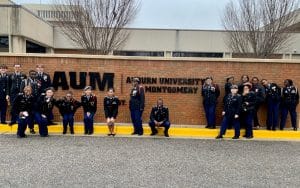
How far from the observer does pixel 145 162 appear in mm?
8164

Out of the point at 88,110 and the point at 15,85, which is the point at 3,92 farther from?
the point at 88,110

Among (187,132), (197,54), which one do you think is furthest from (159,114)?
(197,54)

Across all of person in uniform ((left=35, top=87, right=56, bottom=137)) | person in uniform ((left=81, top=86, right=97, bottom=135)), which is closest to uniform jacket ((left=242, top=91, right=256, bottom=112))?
person in uniform ((left=81, top=86, right=97, bottom=135))

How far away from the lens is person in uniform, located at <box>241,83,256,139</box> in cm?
1137

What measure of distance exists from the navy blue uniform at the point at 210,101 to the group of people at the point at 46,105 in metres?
1.56

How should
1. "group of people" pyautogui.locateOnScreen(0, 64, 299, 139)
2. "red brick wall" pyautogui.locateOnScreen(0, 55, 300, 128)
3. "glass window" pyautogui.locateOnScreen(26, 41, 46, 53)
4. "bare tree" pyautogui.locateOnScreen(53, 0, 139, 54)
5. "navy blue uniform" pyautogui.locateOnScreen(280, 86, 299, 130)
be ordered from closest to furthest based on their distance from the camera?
"group of people" pyautogui.locateOnScreen(0, 64, 299, 139) < "navy blue uniform" pyautogui.locateOnScreen(280, 86, 299, 130) < "red brick wall" pyautogui.locateOnScreen(0, 55, 300, 128) < "bare tree" pyautogui.locateOnScreen(53, 0, 139, 54) < "glass window" pyautogui.locateOnScreen(26, 41, 46, 53)

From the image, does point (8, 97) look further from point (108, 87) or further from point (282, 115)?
point (282, 115)

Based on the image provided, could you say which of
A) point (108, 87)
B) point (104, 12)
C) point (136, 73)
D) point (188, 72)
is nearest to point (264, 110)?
point (188, 72)

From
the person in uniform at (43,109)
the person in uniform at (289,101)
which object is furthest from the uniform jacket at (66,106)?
the person in uniform at (289,101)

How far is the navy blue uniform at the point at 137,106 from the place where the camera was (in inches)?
463

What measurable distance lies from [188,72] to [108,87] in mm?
2896

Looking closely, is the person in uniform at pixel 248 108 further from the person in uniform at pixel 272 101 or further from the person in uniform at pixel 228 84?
the person in uniform at pixel 272 101

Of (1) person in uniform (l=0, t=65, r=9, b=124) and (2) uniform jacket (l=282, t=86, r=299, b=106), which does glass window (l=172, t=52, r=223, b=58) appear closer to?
Answer: (2) uniform jacket (l=282, t=86, r=299, b=106)

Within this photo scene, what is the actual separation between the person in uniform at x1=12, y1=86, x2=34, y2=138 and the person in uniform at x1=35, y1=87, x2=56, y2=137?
0.23m
